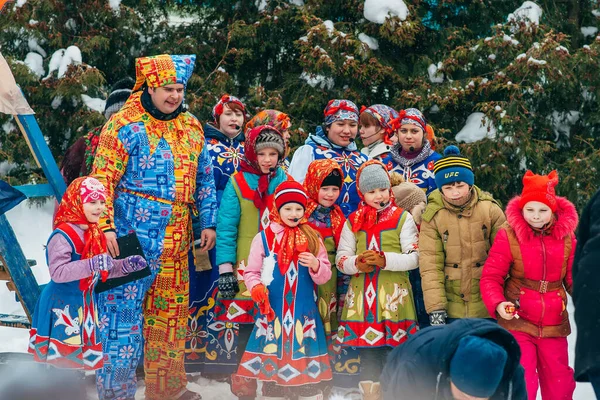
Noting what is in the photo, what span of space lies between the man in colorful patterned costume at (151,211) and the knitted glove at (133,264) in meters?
0.09

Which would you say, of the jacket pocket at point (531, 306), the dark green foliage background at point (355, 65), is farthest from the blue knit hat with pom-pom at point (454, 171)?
the dark green foliage background at point (355, 65)

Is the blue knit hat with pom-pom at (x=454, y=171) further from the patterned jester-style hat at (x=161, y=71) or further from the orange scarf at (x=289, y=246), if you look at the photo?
the patterned jester-style hat at (x=161, y=71)

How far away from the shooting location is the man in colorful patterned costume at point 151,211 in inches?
183

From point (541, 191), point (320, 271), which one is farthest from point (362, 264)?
point (541, 191)

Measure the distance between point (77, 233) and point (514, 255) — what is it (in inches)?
97.9

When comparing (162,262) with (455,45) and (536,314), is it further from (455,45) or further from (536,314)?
(455,45)

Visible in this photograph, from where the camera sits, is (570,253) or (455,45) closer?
(570,253)

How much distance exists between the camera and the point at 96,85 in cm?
834

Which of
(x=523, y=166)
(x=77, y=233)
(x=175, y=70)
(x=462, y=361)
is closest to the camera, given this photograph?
(x=462, y=361)

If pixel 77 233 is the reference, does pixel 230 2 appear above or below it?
above

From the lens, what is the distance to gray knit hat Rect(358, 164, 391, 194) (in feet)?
16.0

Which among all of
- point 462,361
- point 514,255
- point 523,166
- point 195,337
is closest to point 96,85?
point 195,337

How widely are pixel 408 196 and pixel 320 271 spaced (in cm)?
94

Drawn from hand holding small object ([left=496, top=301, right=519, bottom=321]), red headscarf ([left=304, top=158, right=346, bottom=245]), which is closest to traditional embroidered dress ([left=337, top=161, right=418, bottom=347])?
red headscarf ([left=304, top=158, right=346, bottom=245])
